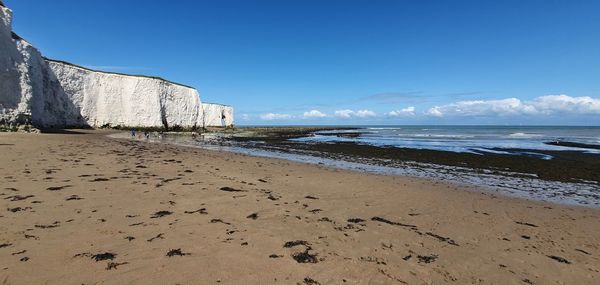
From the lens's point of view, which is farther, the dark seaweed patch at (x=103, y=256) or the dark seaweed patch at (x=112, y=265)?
the dark seaweed patch at (x=103, y=256)

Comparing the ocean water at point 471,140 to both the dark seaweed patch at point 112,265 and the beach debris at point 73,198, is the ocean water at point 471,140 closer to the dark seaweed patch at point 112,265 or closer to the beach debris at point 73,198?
the dark seaweed patch at point 112,265

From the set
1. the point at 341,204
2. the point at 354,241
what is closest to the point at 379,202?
the point at 341,204

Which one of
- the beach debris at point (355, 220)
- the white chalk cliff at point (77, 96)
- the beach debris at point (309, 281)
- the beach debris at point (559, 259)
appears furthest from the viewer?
the white chalk cliff at point (77, 96)

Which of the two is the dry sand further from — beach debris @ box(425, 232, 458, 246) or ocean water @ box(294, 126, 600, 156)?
ocean water @ box(294, 126, 600, 156)

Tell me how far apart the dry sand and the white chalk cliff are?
2551cm

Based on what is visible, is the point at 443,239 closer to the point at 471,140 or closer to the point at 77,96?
the point at 471,140

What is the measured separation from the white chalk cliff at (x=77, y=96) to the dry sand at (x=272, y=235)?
1004 inches

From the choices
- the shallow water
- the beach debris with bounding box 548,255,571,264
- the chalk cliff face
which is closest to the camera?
the beach debris with bounding box 548,255,571,264

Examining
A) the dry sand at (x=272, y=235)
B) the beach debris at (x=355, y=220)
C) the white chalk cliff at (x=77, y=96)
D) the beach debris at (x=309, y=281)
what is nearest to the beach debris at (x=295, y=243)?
the dry sand at (x=272, y=235)

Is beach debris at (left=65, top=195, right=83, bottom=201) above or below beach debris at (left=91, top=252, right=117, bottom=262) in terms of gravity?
above

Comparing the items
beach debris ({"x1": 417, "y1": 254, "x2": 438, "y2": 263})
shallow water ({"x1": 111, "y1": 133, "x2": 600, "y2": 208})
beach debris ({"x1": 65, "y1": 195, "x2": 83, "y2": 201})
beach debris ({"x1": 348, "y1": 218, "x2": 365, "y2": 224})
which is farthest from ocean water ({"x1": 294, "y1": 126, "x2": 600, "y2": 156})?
beach debris ({"x1": 65, "y1": 195, "x2": 83, "y2": 201})

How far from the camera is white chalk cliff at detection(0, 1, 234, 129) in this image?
27203mm

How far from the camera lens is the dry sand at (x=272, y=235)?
143 inches

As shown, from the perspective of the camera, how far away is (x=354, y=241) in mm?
4836
